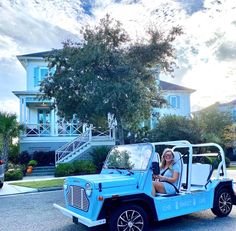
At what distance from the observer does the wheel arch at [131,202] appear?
5.29 meters

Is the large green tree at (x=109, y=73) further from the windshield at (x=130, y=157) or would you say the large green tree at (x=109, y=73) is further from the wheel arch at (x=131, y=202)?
the wheel arch at (x=131, y=202)

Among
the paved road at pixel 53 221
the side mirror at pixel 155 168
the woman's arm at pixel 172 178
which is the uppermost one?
the side mirror at pixel 155 168

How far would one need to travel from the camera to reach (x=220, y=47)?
59.7 ft

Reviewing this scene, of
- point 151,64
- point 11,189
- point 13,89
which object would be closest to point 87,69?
point 151,64

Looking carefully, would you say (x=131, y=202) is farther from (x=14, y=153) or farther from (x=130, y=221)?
(x=14, y=153)

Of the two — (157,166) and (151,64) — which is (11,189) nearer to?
(157,166)

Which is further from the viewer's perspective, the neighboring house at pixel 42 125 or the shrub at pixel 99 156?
the neighboring house at pixel 42 125

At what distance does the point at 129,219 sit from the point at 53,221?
2.43 m

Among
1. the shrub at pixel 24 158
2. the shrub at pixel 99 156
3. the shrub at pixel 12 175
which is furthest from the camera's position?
the shrub at pixel 24 158

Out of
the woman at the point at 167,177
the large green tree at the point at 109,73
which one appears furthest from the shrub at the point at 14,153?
the woman at the point at 167,177

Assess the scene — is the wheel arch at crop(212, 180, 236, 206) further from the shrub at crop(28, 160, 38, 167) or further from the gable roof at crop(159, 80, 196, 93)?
the gable roof at crop(159, 80, 196, 93)

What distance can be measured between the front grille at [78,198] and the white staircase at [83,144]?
1514 cm

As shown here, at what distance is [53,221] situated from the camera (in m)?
7.00

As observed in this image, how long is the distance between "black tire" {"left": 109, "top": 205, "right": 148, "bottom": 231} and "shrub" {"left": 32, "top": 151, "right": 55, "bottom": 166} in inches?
682
